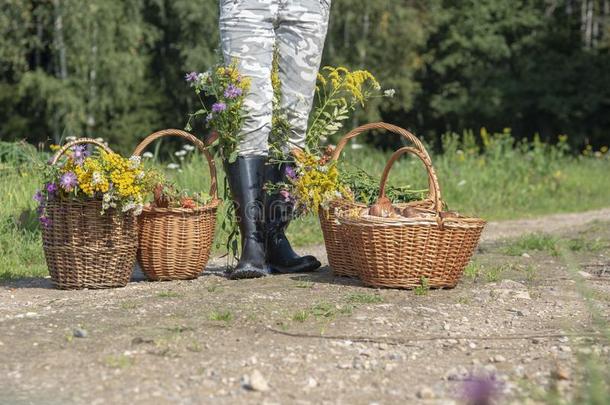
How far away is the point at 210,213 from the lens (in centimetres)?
509

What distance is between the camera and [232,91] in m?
4.89

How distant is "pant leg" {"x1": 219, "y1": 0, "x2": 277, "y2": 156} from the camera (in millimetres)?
4898

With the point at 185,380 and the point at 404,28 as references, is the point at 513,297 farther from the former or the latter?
the point at 404,28

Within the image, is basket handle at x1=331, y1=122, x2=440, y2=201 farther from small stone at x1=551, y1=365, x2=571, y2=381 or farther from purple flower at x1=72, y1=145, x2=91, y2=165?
small stone at x1=551, y1=365, x2=571, y2=381

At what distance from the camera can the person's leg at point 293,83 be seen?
5062 millimetres

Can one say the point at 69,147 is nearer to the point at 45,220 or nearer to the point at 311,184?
the point at 45,220

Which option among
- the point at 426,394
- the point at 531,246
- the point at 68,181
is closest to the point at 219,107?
the point at 68,181

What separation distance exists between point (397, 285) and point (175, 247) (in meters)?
1.12

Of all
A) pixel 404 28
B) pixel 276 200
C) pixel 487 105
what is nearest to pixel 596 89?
pixel 487 105

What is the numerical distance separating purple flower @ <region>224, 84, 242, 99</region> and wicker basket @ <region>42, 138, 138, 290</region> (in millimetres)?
707

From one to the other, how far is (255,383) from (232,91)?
2244 millimetres

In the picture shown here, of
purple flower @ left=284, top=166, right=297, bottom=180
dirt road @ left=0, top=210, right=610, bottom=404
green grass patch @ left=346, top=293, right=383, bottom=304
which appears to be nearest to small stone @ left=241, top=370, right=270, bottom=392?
dirt road @ left=0, top=210, right=610, bottom=404

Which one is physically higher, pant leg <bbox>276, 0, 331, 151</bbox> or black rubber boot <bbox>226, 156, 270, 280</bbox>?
pant leg <bbox>276, 0, 331, 151</bbox>

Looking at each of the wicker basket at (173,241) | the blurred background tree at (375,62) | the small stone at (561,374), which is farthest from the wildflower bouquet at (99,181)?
the blurred background tree at (375,62)
